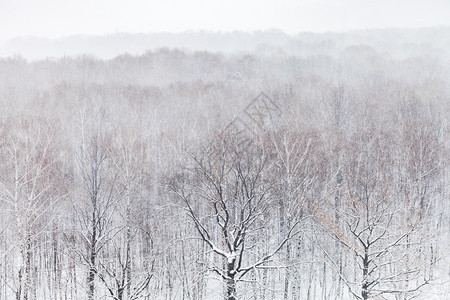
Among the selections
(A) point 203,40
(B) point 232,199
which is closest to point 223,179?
(B) point 232,199

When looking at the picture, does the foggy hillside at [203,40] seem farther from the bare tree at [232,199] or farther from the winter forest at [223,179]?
the bare tree at [232,199]

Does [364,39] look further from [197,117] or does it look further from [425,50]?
[197,117]

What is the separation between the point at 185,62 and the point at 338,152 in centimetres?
4367

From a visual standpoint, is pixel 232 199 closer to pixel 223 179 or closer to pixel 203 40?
pixel 223 179

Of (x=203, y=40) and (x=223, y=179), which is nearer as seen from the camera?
(x=223, y=179)

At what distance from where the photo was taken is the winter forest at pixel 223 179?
14.3 metres

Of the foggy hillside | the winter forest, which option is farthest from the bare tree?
the foggy hillside

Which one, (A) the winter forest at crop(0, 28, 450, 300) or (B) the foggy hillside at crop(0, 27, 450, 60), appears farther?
(B) the foggy hillside at crop(0, 27, 450, 60)

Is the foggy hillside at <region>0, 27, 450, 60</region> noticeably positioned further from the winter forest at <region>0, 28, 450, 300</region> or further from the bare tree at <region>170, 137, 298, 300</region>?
the bare tree at <region>170, 137, 298, 300</region>

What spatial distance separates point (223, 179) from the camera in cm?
1519

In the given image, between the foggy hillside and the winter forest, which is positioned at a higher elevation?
the foggy hillside

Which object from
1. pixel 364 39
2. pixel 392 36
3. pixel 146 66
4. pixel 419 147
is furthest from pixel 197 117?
pixel 392 36

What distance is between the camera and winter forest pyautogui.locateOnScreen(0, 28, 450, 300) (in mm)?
14336

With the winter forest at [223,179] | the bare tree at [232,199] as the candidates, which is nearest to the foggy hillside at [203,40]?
the winter forest at [223,179]
